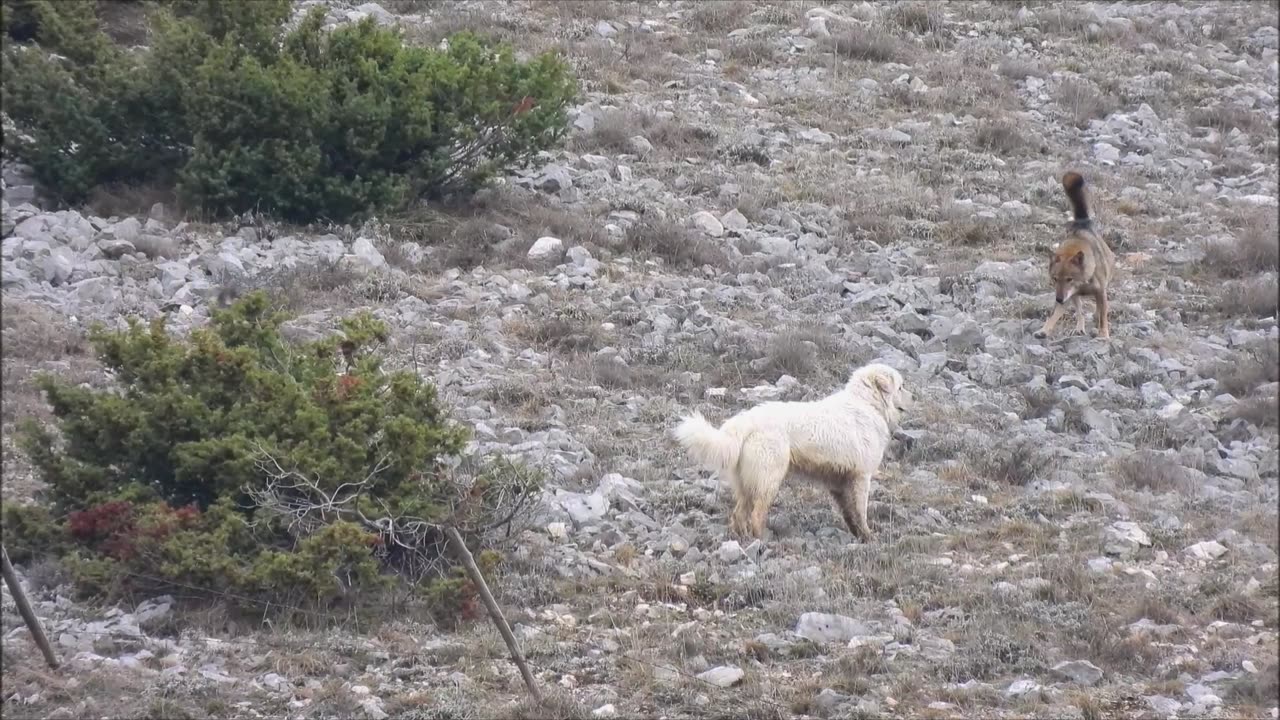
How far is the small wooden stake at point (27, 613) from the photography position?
621cm

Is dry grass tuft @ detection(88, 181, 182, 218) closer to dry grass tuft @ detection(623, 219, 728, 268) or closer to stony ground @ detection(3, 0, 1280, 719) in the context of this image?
stony ground @ detection(3, 0, 1280, 719)

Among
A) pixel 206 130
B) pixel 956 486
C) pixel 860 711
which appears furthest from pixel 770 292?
pixel 860 711

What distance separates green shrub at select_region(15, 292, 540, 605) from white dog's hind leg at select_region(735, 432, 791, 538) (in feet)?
4.47

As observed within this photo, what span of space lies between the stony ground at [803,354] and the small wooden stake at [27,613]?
9 centimetres

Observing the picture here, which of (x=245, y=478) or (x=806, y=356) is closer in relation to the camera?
(x=245, y=478)

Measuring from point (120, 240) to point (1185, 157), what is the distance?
41.2 feet

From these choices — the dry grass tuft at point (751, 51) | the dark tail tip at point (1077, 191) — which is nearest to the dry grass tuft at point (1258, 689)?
the dark tail tip at point (1077, 191)

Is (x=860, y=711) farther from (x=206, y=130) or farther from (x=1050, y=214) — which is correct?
(x=1050, y=214)

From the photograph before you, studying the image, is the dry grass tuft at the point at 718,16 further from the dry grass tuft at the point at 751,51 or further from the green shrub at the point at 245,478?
the green shrub at the point at 245,478

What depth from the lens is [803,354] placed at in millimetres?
12305

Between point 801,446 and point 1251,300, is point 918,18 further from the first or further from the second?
point 801,446

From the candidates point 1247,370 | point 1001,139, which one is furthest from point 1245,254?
point 1001,139

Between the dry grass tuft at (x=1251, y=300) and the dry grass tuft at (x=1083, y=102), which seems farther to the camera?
the dry grass tuft at (x=1083, y=102)

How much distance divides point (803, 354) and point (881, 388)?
92.6 inches
